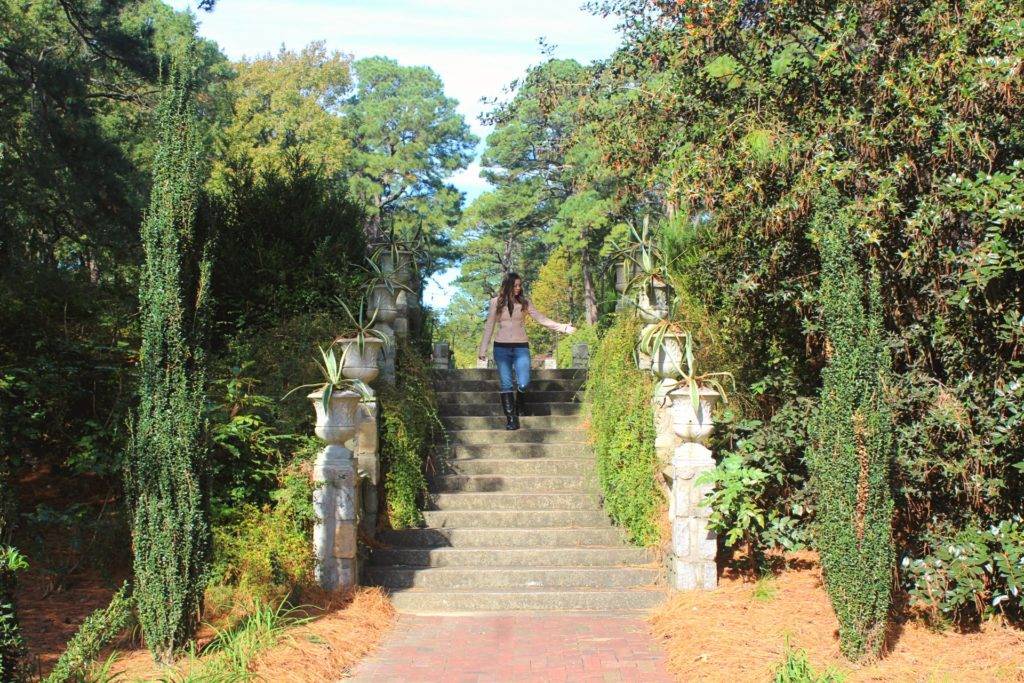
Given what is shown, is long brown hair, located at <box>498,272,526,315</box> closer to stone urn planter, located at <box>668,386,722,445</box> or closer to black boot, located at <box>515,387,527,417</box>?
black boot, located at <box>515,387,527,417</box>

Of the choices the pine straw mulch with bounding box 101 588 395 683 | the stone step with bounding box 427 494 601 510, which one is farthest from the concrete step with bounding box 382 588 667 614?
the stone step with bounding box 427 494 601 510

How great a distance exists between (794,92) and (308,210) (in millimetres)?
6061

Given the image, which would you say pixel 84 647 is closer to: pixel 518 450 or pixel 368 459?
pixel 368 459

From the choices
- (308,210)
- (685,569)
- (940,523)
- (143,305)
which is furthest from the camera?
(308,210)

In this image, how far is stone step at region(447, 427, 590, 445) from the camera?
10.5m

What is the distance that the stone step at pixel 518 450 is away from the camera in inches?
401

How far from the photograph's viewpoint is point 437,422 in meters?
10.2

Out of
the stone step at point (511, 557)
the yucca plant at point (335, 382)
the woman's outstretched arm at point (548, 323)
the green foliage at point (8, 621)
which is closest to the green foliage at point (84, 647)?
the green foliage at point (8, 621)

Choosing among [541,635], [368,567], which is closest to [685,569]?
[541,635]

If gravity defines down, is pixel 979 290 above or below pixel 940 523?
above

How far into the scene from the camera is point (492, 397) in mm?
11477

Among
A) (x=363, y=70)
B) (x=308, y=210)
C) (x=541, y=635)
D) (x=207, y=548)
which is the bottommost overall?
(x=541, y=635)

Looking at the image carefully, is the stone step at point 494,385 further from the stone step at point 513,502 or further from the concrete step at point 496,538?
the concrete step at point 496,538

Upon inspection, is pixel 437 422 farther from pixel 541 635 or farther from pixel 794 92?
pixel 794 92
